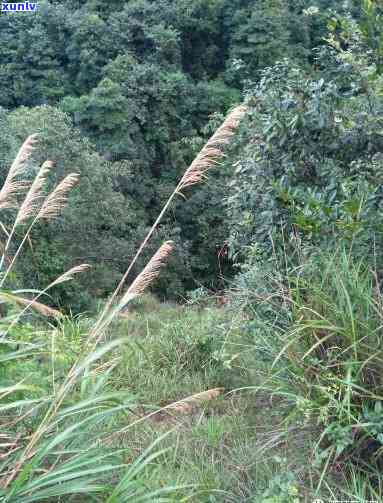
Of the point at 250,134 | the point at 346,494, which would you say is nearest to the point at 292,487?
the point at 346,494

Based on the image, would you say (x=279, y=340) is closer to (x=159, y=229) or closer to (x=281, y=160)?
(x=281, y=160)

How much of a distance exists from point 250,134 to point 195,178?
1.85 meters

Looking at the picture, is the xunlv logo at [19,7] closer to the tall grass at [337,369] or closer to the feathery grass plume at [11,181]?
the feathery grass plume at [11,181]

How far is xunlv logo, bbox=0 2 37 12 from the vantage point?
22047 millimetres

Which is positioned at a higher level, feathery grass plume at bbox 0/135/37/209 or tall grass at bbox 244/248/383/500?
feathery grass plume at bbox 0/135/37/209

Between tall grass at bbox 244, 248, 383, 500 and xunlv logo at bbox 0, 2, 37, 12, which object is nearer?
tall grass at bbox 244, 248, 383, 500

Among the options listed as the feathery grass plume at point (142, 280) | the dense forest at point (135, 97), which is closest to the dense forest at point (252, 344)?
the feathery grass plume at point (142, 280)

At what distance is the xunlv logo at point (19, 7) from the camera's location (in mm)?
22047

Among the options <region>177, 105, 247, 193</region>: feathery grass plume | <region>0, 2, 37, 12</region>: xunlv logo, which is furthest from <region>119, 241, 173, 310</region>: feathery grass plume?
<region>0, 2, 37, 12</region>: xunlv logo

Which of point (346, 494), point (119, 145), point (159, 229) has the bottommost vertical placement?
point (159, 229)

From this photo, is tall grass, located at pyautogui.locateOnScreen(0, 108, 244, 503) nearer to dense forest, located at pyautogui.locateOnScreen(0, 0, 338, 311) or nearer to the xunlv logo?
dense forest, located at pyautogui.locateOnScreen(0, 0, 338, 311)

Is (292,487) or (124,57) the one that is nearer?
(292,487)

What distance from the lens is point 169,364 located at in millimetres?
4391

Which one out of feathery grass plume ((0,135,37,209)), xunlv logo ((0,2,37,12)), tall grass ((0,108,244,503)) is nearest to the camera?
tall grass ((0,108,244,503))
